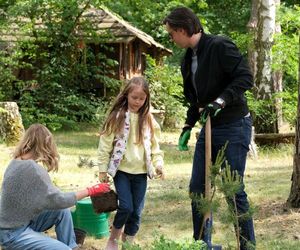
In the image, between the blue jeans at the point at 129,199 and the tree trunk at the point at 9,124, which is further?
the tree trunk at the point at 9,124

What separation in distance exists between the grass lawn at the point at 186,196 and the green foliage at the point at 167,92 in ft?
18.6

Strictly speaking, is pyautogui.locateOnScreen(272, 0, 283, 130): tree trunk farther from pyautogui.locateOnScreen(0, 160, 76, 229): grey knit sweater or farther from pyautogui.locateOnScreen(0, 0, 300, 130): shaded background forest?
pyautogui.locateOnScreen(0, 160, 76, 229): grey knit sweater

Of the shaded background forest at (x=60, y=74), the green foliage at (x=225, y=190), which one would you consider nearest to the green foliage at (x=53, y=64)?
the shaded background forest at (x=60, y=74)

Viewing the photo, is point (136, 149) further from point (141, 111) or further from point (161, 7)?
point (161, 7)

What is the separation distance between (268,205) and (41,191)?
3460 mm

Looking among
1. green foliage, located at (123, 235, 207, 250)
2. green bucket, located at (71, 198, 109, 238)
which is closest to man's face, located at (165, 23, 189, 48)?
green foliage, located at (123, 235, 207, 250)

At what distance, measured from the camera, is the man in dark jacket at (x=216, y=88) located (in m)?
4.24

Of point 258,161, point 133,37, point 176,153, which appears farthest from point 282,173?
point 133,37

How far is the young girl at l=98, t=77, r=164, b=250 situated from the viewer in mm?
4918

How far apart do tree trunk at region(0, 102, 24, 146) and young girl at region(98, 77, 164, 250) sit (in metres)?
8.14

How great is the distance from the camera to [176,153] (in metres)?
13.2

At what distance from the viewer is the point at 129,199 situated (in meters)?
4.91

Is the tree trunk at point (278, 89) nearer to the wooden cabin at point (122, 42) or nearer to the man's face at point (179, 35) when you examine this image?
the wooden cabin at point (122, 42)

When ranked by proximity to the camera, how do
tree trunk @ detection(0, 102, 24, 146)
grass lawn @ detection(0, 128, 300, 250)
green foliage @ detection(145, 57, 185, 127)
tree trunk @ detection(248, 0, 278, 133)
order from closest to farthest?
grass lawn @ detection(0, 128, 300, 250) < tree trunk @ detection(0, 102, 24, 146) < tree trunk @ detection(248, 0, 278, 133) < green foliage @ detection(145, 57, 185, 127)
